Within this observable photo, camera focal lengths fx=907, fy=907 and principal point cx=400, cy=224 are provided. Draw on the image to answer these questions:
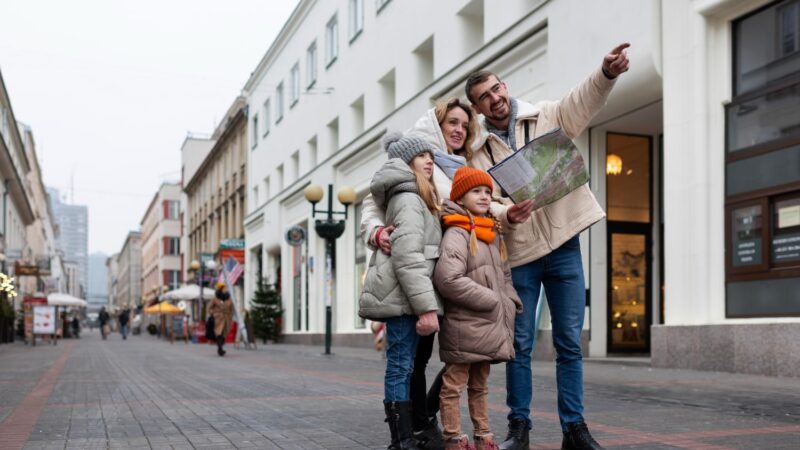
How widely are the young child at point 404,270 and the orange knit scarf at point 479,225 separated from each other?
0.35ft

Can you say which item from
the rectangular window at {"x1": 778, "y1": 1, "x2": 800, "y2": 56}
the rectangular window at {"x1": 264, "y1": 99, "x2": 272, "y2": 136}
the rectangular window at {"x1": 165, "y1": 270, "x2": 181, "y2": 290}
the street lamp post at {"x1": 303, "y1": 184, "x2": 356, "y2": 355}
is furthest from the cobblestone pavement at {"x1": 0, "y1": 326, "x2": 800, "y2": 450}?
the rectangular window at {"x1": 165, "y1": 270, "x2": 181, "y2": 290}

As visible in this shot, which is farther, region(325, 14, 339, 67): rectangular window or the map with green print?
region(325, 14, 339, 67): rectangular window

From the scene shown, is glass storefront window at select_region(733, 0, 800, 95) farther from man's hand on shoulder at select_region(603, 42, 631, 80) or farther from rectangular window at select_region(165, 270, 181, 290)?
rectangular window at select_region(165, 270, 181, 290)

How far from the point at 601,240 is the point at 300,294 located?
1830cm

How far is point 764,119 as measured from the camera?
34.5 feet

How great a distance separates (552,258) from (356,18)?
22.2 metres

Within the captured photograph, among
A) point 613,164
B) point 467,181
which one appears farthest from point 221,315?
point 467,181

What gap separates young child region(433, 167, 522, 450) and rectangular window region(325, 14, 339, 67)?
2360 centimetres

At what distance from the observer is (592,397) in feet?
25.9

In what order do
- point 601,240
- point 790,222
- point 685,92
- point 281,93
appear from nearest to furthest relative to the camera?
point 790,222, point 685,92, point 601,240, point 281,93

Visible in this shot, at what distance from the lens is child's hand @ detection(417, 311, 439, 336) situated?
14.3 ft

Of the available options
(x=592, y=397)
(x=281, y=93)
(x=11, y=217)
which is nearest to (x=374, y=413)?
(x=592, y=397)

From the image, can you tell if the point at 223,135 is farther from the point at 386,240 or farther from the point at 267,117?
the point at 386,240

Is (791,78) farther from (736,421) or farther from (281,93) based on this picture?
(281,93)
